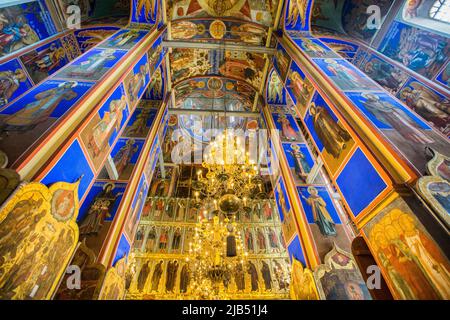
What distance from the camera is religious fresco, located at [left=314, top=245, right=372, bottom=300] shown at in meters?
4.27

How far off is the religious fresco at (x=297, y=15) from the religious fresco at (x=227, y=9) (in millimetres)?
752

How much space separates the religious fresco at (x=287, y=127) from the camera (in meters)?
8.71

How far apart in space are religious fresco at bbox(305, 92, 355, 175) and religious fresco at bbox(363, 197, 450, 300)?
146 cm

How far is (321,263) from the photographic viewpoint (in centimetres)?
466

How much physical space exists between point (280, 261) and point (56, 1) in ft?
49.0

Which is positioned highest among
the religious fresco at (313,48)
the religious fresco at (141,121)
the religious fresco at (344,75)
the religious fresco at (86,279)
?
the religious fresco at (313,48)

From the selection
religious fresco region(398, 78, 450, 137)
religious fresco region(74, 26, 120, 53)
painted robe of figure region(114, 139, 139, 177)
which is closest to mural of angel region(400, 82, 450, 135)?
religious fresco region(398, 78, 450, 137)

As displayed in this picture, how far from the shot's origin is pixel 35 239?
260 centimetres

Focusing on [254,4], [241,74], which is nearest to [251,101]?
[241,74]

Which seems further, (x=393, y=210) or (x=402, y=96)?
(x=402, y=96)

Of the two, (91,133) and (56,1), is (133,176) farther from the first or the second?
(56,1)

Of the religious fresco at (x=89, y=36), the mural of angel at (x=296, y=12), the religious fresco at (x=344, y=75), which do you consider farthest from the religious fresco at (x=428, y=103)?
the religious fresco at (x=89, y=36)

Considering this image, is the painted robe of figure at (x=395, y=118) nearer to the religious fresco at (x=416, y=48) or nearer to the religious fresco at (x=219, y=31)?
the religious fresco at (x=416, y=48)

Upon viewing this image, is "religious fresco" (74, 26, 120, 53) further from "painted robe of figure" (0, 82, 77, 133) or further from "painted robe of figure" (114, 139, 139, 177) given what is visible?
"painted robe of figure" (0, 82, 77, 133)
